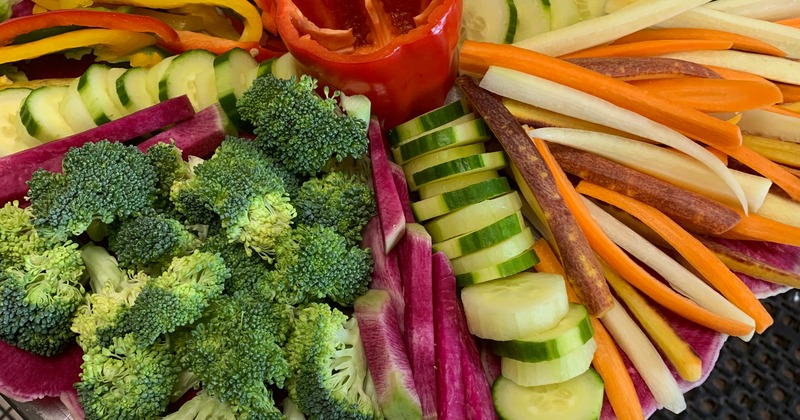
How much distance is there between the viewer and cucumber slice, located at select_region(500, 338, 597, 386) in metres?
1.55

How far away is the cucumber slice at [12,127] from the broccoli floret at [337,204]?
916 mm

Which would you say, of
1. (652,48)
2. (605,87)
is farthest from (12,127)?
(652,48)

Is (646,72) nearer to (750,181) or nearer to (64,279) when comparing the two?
(750,181)

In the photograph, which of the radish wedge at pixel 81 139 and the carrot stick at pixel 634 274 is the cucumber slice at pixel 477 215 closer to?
the carrot stick at pixel 634 274

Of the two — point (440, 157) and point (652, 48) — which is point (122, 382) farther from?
point (652, 48)

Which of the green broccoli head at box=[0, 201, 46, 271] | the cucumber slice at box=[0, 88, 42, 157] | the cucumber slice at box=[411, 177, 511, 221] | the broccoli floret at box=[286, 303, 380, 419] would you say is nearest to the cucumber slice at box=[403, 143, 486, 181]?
the cucumber slice at box=[411, 177, 511, 221]

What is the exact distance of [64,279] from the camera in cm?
154

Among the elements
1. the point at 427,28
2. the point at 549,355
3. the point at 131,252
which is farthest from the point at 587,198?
the point at 131,252

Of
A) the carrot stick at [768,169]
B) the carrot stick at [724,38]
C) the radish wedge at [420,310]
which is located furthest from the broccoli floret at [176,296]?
the carrot stick at [724,38]

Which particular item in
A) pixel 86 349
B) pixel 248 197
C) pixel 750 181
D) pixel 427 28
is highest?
pixel 427 28

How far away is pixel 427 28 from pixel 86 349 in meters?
1.28

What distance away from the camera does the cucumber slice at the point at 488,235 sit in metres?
1.67

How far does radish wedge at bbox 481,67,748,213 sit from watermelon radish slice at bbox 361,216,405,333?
0.62 m

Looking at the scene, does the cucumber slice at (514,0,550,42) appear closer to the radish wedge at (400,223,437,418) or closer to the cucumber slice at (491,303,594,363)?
the radish wedge at (400,223,437,418)
